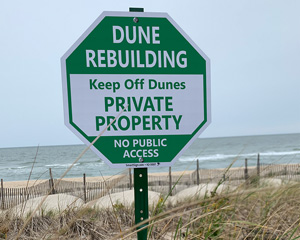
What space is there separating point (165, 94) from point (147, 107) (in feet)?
0.43

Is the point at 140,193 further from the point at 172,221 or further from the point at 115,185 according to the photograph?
the point at 172,221

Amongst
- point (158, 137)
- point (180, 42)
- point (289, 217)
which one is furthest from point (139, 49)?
point (289, 217)

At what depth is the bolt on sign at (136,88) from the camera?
138 cm

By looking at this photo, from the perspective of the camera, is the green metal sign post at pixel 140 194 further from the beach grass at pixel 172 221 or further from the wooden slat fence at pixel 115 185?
the beach grass at pixel 172 221

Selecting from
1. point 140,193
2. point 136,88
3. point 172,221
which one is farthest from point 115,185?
point 172,221

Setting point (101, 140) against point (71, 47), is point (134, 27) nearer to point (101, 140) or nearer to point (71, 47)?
point (71, 47)

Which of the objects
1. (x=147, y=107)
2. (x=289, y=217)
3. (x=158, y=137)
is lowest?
(x=289, y=217)

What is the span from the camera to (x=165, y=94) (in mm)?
1445

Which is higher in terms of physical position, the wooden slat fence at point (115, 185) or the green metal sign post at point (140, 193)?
the green metal sign post at point (140, 193)

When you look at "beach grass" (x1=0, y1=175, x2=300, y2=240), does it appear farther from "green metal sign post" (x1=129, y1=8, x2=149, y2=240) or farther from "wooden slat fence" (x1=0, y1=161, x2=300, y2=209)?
"green metal sign post" (x1=129, y1=8, x2=149, y2=240)

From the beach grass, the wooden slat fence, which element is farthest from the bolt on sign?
the beach grass

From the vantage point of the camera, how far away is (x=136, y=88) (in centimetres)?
141

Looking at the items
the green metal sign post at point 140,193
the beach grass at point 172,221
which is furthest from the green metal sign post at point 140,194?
the beach grass at point 172,221

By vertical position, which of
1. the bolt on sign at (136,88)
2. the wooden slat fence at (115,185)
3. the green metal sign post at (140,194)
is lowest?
the wooden slat fence at (115,185)
